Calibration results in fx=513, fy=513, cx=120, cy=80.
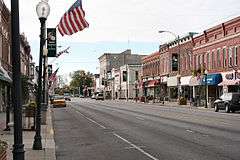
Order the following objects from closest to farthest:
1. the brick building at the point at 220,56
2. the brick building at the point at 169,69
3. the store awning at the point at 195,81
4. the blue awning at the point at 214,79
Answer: the brick building at the point at 220,56 < the blue awning at the point at 214,79 < the store awning at the point at 195,81 < the brick building at the point at 169,69

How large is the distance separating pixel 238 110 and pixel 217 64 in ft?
57.8

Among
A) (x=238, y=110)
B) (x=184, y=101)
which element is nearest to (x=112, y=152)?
(x=238, y=110)

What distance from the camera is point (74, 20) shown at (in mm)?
22266

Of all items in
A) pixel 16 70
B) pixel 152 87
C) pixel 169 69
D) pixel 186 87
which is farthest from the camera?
pixel 152 87

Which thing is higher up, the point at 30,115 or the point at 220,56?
the point at 220,56

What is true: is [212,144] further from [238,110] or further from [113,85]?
[113,85]

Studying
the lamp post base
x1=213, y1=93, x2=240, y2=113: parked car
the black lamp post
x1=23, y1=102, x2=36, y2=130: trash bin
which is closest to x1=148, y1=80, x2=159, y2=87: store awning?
x1=213, y1=93, x2=240, y2=113: parked car

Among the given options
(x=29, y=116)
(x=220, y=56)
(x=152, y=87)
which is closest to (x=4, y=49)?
(x=29, y=116)

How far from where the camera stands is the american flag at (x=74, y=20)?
22.2 m

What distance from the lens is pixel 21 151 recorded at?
7922 millimetres

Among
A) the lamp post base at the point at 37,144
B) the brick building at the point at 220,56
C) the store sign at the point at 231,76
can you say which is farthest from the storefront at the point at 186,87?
the lamp post base at the point at 37,144

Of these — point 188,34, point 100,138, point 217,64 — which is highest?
point 188,34

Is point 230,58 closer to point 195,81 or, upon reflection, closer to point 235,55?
point 235,55

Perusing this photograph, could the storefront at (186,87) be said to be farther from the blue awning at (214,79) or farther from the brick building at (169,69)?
the blue awning at (214,79)
